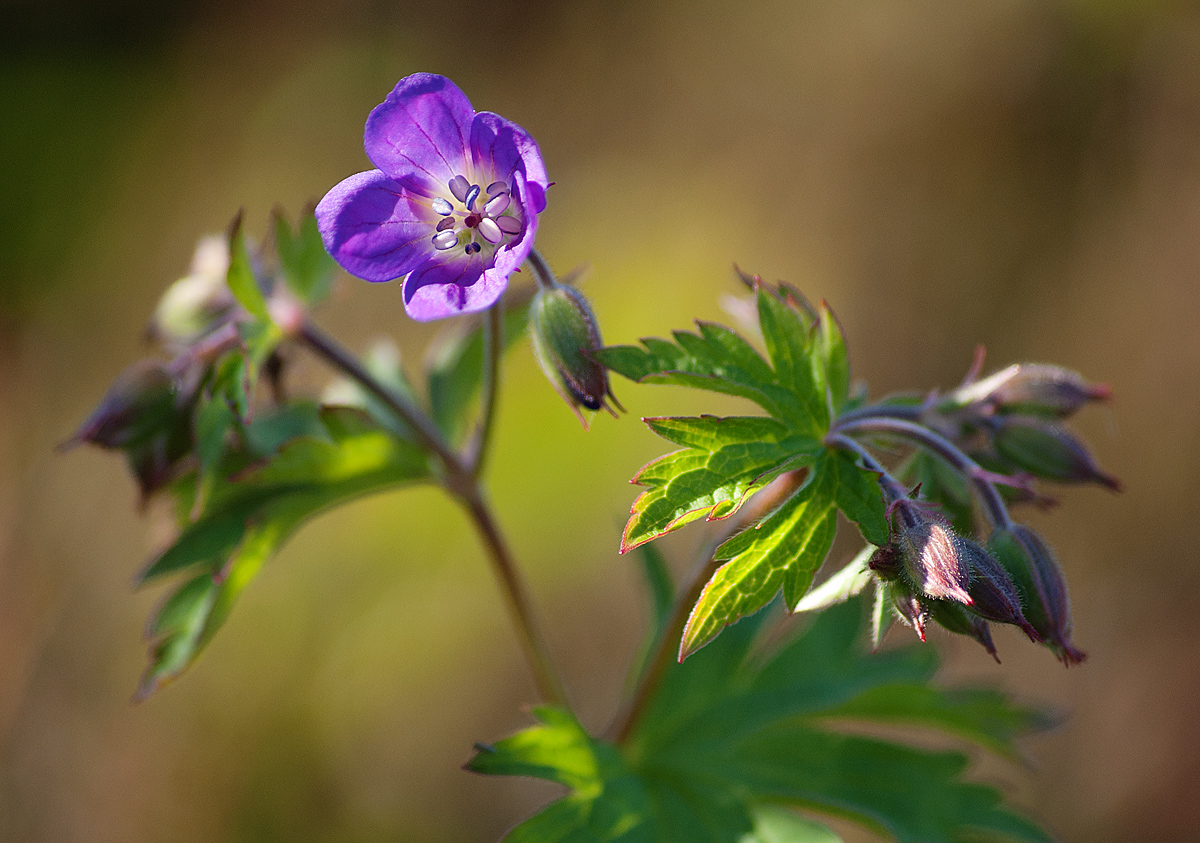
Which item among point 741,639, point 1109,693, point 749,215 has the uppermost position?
point 749,215

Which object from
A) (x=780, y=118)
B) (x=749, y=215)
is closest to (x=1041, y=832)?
(x=749, y=215)

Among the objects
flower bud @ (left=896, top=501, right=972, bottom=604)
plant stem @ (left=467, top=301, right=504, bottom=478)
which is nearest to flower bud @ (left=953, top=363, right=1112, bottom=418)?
flower bud @ (left=896, top=501, right=972, bottom=604)

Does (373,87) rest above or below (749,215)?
above

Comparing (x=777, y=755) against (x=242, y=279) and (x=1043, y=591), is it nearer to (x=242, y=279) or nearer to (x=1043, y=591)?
(x=1043, y=591)

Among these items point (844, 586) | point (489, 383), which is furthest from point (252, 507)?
point (844, 586)

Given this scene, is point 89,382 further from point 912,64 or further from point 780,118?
point 912,64

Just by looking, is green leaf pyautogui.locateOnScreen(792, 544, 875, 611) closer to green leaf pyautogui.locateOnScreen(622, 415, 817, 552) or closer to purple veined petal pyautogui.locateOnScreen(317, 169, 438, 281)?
green leaf pyautogui.locateOnScreen(622, 415, 817, 552)

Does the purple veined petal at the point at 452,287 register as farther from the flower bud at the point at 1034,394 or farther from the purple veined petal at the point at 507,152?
the flower bud at the point at 1034,394
